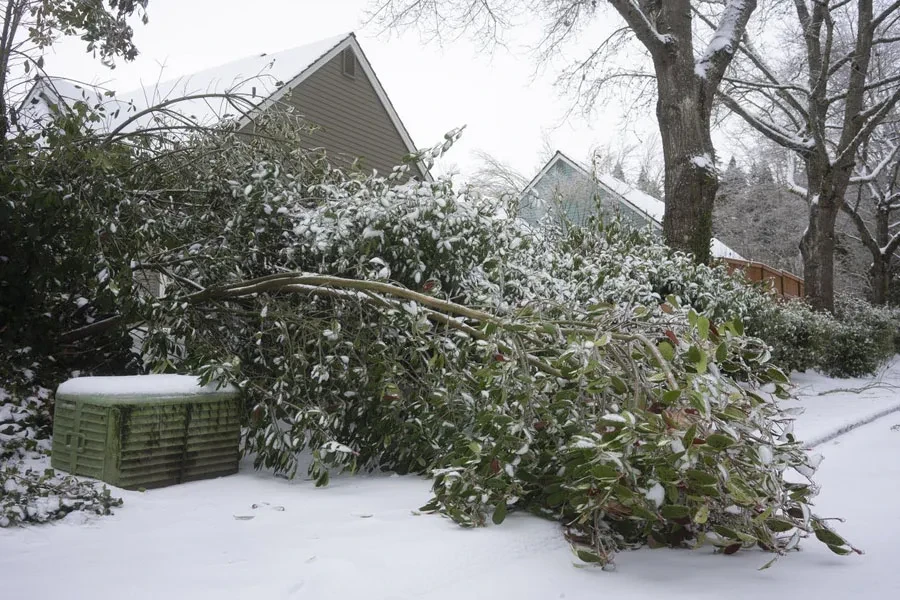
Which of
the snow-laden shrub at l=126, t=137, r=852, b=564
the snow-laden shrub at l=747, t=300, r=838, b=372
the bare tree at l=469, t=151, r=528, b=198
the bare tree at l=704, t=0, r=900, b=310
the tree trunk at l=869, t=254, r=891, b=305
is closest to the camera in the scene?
the snow-laden shrub at l=126, t=137, r=852, b=564

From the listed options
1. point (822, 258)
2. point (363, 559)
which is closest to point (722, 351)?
point (363, 559)

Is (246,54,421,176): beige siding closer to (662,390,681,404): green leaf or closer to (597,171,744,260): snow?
(597,171,744,260): snow

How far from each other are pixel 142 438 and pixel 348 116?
1387 centimetres

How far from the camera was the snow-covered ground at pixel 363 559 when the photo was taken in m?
2.04

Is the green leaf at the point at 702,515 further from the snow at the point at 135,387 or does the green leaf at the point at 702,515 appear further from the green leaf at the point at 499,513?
the snow at the point at 135,387

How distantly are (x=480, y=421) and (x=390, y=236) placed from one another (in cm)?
189

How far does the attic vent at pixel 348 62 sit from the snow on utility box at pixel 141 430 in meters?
13.8

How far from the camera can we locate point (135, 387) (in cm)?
339

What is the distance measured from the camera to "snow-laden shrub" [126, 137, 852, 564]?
229 centimetres

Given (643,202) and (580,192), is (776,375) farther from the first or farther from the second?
(580,192)

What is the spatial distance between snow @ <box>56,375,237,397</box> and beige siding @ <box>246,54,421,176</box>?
10.9m

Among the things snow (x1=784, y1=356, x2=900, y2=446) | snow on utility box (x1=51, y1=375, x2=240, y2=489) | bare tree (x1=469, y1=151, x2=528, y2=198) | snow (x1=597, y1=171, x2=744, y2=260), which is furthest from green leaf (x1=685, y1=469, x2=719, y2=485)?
bare tree (x1=469, y1=151, x2=528, y2=198)

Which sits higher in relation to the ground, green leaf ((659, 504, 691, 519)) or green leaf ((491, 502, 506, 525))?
green leaf ((659, 504, 691, 519))

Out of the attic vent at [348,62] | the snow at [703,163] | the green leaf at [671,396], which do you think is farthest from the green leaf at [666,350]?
the attic vent at [348,62]
